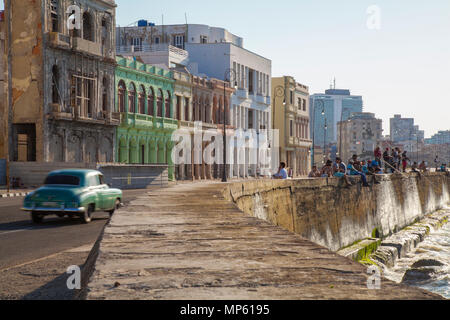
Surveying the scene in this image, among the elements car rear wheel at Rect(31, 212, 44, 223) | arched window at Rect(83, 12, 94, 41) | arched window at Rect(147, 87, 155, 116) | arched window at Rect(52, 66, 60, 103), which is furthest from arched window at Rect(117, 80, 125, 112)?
car rear wheel at Rect(31, 212, 44, 223)

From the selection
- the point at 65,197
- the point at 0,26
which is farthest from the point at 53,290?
the point at 0,26

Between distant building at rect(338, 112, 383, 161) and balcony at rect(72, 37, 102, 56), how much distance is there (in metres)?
138

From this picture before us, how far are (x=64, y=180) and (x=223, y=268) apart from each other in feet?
46.6

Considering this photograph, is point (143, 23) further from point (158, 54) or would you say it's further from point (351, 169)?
point (351, 169)


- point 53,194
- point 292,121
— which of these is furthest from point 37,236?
point 292,121

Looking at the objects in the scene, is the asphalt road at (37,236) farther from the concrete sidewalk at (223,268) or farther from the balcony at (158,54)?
the balcony at (158,54)

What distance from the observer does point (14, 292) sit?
7.48 metres

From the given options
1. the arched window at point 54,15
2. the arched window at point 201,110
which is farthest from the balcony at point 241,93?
the arched window at point 54,15

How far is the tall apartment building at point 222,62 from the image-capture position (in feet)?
214

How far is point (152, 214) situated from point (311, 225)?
1684 centimetres

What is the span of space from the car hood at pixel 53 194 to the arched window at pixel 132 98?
115 feet

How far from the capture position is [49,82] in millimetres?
42625
